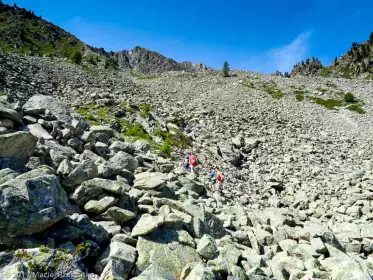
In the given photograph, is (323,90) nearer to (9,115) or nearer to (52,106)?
(52,106)

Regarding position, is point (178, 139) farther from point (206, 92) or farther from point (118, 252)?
point (206, 92)

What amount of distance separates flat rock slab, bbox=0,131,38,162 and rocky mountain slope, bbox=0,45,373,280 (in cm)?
4

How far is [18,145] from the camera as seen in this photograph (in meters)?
10.4

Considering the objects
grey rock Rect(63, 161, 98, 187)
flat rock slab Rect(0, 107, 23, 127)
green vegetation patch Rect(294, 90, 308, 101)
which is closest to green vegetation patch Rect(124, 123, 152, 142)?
Answer: flat rock slab Rect(0, 107, 23, 127)

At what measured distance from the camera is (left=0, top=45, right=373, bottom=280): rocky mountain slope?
7.79 metres

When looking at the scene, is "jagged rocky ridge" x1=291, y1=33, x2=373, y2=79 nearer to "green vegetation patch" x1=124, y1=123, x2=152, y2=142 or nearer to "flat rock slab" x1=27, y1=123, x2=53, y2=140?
"green vegetation patch" x1=124, y1=123, x2=152, y2=142

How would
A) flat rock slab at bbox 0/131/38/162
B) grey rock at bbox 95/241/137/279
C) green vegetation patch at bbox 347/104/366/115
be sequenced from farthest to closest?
green vegetation patch at bbox 347/104/366/115, flat rock slab at bbox 0/131/38/162, grey rock at bbox 95/241/137/279

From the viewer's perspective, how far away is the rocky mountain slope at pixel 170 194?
25.5ft

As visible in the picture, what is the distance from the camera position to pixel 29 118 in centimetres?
1480

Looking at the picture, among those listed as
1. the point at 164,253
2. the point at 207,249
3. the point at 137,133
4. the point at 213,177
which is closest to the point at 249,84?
the point at 137,133

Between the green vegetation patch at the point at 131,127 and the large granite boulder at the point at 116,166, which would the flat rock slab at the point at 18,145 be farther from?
the green vegetation patch at the point at 131,127

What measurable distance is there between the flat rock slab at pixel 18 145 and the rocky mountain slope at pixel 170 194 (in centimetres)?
4

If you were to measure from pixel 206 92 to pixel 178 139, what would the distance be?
32.0m

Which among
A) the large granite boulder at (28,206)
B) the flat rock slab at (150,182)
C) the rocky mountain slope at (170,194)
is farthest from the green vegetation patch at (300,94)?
the large granite boulder at (28,206)
